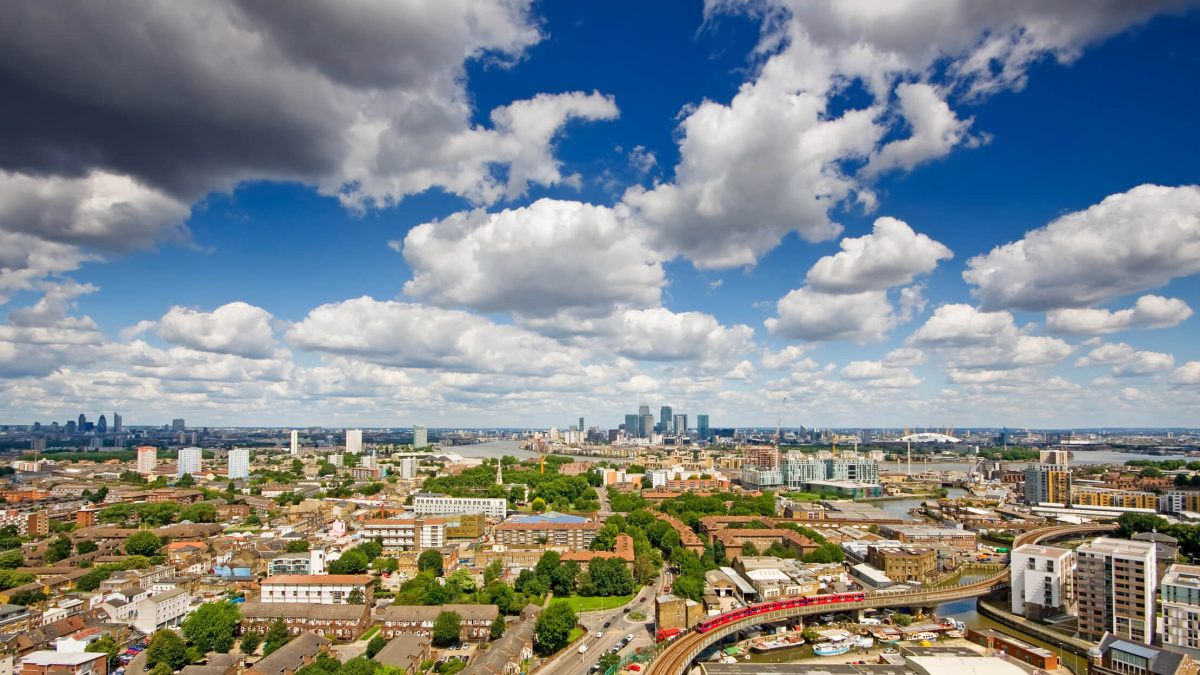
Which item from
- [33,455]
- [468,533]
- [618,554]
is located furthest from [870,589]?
[33,455]

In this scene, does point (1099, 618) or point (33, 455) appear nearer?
point (1099, 618)

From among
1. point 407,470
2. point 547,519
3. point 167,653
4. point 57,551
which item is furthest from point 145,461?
point 167,653

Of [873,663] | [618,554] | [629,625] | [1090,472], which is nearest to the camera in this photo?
[873,663]

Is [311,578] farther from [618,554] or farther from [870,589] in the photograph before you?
[870,589]

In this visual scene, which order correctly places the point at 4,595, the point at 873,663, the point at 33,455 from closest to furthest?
the point at 873,663 < the point at 4,595 < the point at 33,455

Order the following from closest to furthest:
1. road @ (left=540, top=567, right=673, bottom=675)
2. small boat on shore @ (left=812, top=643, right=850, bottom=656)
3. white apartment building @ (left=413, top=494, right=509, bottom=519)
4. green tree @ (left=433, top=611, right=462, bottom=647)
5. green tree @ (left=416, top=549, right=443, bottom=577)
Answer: road @ (left=540, top=567, right=673, bottom=675), green tree @ (left=433, top=611, right=462, bottom=647), small boat on shore @ (left=812, top=643, right=850, bottom=656), green tree @ (left=416, top=549, right=443, bottom=577), white apartment building @ (left=413, top=494, right=509, bottom=519)

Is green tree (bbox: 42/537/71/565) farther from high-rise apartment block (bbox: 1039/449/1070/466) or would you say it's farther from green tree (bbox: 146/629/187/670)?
high-rise apartment block (bbox: 1039/449/1070/466)

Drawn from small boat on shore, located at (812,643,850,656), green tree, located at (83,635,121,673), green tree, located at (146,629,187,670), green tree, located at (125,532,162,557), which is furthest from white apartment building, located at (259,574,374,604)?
small boat on shore, located at (812,643,850,656)

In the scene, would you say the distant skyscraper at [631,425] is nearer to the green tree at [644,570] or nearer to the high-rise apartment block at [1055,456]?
the high-rise apartment block at [1055,456]
